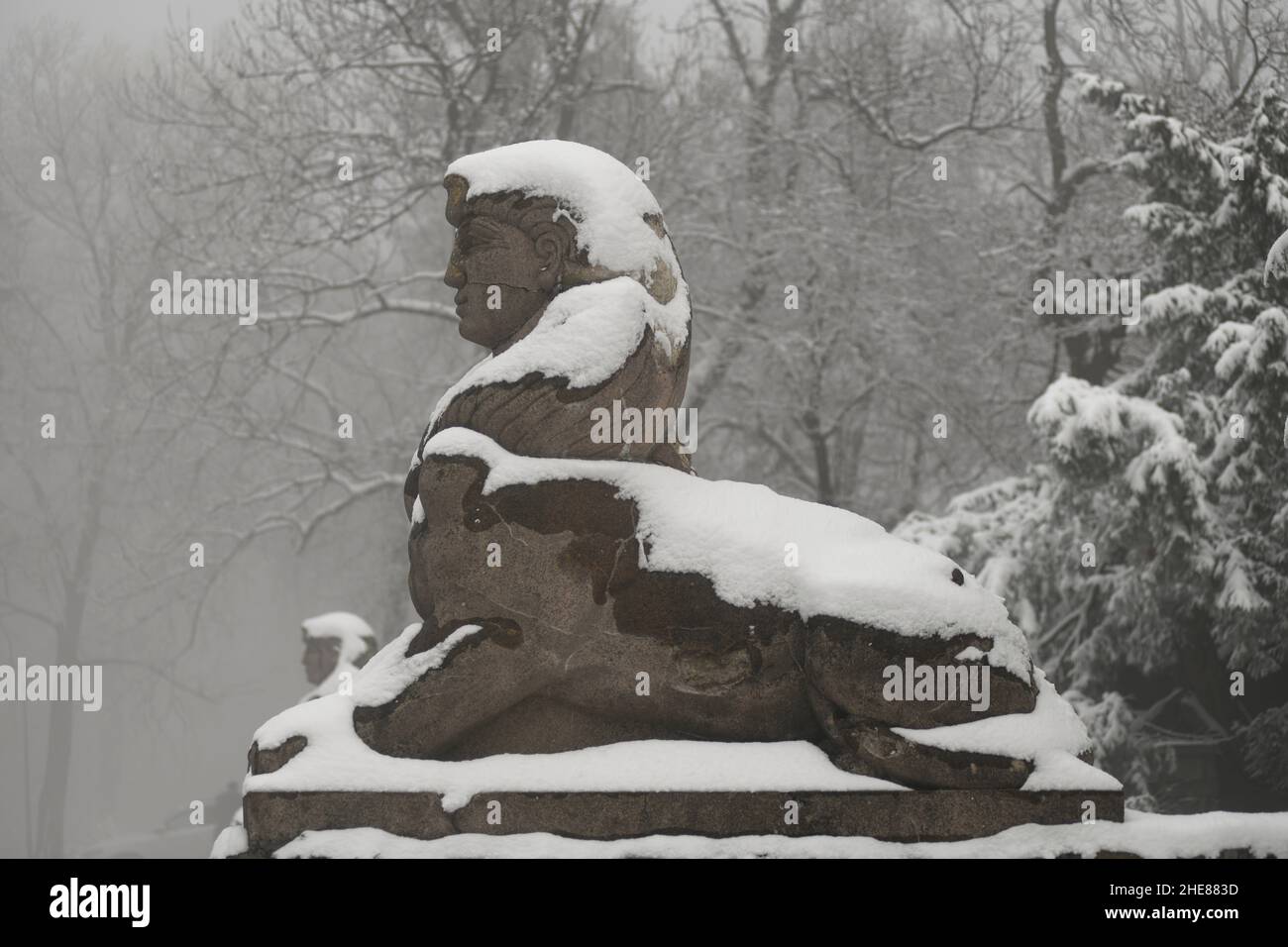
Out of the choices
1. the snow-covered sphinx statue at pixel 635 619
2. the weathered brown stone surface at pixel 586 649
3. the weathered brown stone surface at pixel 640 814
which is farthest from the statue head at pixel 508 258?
the weathered brown stone surface at pixel 640 814

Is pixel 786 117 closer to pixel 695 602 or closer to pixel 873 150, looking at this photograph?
pixel 873 150

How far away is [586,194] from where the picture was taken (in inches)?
184

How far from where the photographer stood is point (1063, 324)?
13.1 meters

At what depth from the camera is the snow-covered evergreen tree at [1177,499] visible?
8766 millimetres

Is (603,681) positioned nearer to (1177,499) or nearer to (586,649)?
(586,649)

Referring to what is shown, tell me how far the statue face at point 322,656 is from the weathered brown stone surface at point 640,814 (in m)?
6.19

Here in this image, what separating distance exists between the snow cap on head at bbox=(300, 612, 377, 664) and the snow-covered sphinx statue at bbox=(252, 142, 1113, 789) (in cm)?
582

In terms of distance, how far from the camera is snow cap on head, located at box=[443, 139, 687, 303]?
4660mm

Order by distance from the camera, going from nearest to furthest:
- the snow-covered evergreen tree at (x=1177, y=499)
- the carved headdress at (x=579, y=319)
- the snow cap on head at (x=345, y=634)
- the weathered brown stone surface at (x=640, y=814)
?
the weathered brown stone surface at (x=640, y=814), the carved headdress at (x=579, y=319), the snow-covered evergreen tree at (x=1177, y=499), the snow cap on head at (x=345, y=634)

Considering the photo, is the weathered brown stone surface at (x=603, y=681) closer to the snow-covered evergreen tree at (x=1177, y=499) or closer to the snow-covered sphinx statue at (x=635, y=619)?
the snow-covered sphinx statue at (x=635, y=619)

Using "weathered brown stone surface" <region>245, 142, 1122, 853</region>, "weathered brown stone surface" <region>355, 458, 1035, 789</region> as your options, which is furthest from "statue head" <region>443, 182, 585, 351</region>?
"weathered brown stone surface" <region>355, 458, 1035, 789</region>

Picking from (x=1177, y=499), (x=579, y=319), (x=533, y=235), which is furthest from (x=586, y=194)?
(x=1177, y=499)

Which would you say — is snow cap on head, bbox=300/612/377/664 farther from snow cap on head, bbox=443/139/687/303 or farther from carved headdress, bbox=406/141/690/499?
snow cap on head, bbox=443/139/687/303

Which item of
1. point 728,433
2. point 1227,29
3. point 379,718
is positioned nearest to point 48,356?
point 728,433
